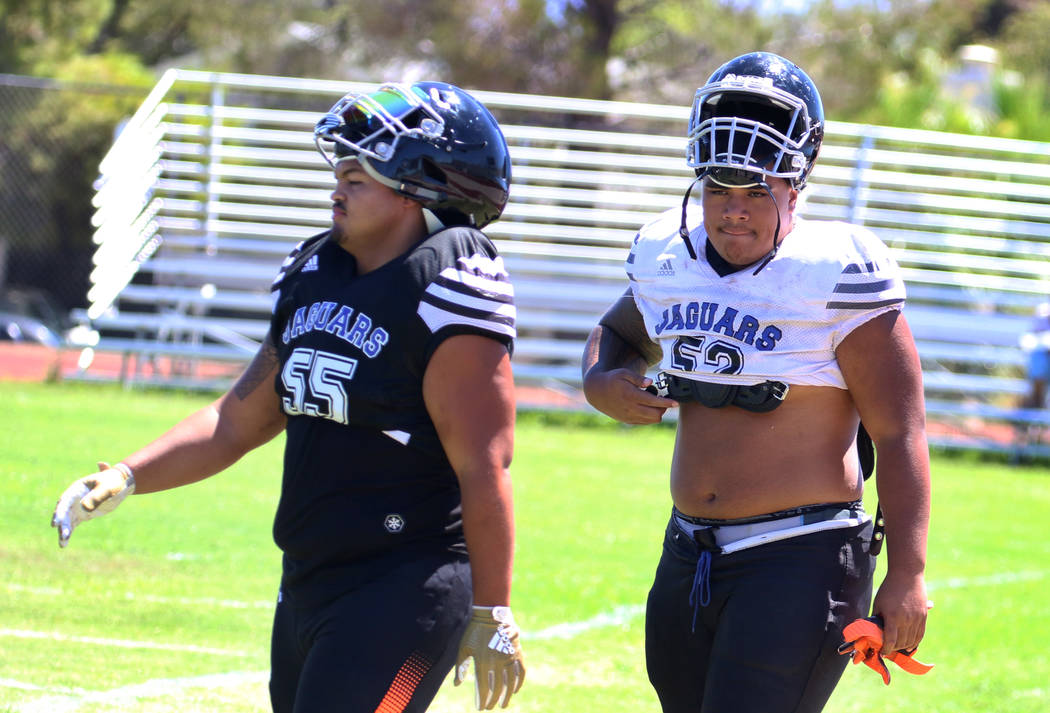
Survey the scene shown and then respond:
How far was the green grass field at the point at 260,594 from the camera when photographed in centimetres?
530

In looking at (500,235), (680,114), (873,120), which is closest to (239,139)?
(500,235)

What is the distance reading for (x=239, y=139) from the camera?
1520 cm

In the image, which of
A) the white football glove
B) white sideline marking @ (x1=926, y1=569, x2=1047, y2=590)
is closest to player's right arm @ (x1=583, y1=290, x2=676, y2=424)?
Result: the white football glove

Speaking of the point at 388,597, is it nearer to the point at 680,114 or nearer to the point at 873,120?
the point at 680,114

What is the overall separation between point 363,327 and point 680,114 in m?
11.8

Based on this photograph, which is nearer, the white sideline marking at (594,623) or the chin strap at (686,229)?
the chin strap at (686,229)

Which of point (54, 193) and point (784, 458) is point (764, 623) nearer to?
point (784, 458)

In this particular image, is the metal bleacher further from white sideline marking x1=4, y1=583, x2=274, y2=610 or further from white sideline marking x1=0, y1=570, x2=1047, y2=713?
white sideline marking x1=0, y1=570, x2=1047, y2=713

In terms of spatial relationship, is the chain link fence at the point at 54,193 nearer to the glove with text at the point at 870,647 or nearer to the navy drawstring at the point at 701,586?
the navy drawstring at the point at 701,586

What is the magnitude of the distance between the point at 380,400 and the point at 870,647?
4.12 ft

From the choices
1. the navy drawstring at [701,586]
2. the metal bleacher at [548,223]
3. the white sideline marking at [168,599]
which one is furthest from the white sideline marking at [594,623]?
the metal bleacher at [548,223]

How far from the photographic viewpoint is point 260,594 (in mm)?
6570

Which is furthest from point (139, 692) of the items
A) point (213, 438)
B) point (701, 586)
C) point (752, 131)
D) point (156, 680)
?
point (752, 131)

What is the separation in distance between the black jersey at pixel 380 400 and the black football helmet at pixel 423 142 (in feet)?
0.45
